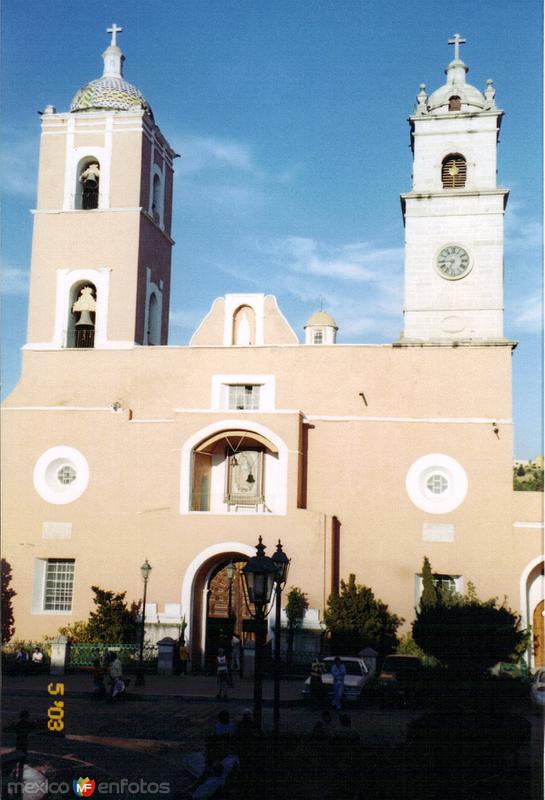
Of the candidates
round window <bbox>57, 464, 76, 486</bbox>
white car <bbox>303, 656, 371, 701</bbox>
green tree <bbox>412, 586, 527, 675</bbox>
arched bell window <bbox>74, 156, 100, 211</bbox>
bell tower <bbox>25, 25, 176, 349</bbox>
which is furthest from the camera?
arched bell window <bbox>74, 156, 100, 211</bbox>

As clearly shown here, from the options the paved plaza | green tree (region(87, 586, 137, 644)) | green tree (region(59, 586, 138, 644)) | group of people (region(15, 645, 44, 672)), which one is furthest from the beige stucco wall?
the paved plaza

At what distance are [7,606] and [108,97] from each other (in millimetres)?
15587

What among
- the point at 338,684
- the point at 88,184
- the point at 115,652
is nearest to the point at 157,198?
the point at 88,184

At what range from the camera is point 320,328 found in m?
39.7

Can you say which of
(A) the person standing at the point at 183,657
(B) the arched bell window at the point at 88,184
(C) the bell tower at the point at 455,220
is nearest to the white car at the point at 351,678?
(A) the person standing at the point at 183,657

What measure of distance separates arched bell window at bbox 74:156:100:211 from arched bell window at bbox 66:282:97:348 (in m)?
2.56

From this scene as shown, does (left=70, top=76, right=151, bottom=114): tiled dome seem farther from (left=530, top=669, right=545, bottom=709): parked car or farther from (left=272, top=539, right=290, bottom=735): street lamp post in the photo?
(left=530, top=669, right=545, bottom=709): parked car

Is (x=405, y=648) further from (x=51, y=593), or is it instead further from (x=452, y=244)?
(x=452, y=244)

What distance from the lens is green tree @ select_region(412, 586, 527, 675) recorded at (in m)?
19.4

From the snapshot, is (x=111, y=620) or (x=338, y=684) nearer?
(x=338, y=684)

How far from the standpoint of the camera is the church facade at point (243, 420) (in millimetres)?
25266

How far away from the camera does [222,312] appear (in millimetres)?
28484

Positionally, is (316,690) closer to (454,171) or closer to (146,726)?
(146,726)

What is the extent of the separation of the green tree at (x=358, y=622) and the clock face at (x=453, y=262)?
30.7 ft
